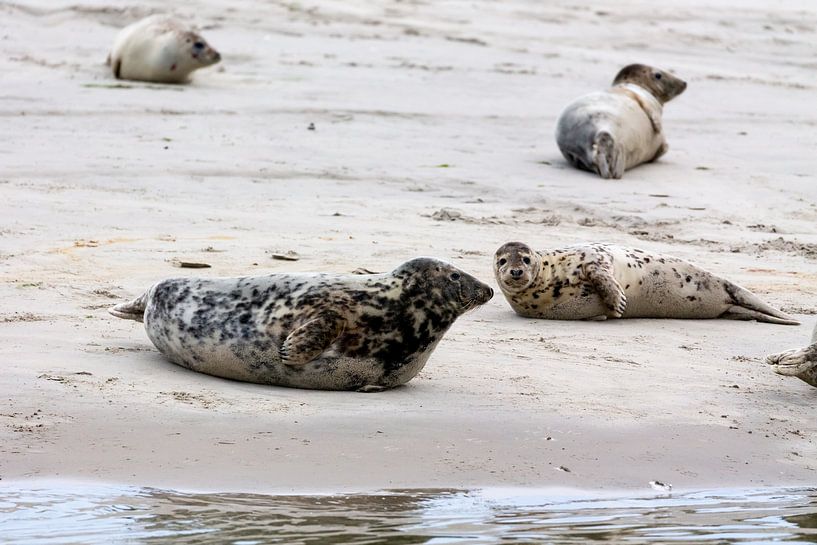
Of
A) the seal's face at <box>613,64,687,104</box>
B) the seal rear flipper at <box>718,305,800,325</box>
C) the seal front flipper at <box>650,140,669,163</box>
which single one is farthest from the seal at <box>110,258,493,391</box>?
the seal's face at <box>613,64,687,104</box>

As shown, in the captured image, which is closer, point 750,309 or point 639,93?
point 750,309

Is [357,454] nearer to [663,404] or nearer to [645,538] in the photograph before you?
[645,538]

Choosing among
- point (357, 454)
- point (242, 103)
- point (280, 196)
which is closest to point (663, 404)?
point (357, 454)

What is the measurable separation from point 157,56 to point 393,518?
29.7 feet

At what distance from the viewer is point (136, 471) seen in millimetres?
3930

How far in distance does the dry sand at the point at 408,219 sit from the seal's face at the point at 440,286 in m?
0.28

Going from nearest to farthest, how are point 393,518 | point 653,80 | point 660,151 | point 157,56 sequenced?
point 393,518 < point 660,151 < point 653,80 < point 157,56

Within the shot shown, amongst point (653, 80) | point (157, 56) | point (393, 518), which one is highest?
point (653, 80)

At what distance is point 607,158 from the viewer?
9953mm

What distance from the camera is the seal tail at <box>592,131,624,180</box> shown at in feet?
32.6

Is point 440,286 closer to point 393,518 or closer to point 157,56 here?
point 393,518

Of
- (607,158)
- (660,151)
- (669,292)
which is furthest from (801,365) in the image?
(660,151)

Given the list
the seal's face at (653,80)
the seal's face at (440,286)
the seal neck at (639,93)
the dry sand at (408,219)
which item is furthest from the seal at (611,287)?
the seal's face at (653,80)

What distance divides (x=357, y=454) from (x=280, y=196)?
15.2ft
